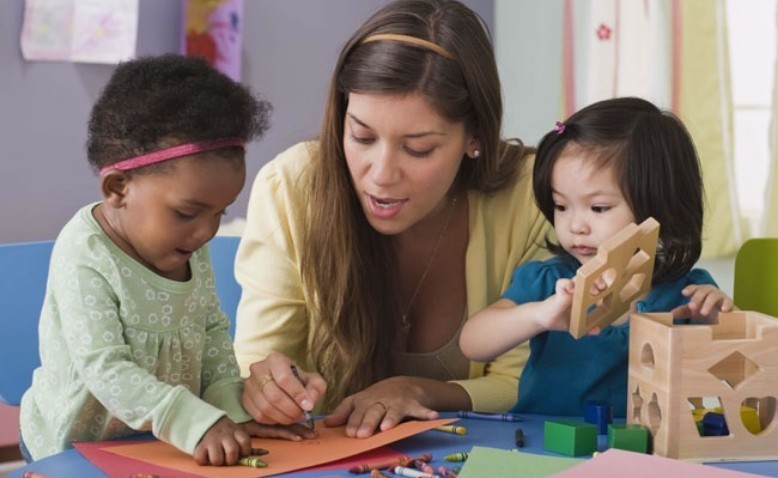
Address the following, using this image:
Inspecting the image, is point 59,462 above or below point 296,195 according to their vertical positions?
below

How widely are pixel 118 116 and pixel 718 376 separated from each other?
0.73 m

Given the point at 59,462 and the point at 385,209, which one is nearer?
the point at 59,462

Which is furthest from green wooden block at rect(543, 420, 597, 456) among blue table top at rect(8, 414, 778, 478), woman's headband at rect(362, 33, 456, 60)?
woman's headband at rect(362, 33, 456, 60)

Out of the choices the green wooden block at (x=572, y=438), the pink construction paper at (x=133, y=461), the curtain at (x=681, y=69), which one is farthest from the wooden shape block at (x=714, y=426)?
the curtain at (x=681, y=69)

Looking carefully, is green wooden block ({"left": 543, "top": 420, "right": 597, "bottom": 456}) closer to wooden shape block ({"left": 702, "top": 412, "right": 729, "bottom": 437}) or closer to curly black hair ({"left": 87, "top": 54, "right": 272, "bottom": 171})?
wooden shape block ({"left": 702, "top": 412, "right": 729, "bottom": 437})

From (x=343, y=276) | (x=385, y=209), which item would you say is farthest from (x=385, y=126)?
(x=343, y=276)

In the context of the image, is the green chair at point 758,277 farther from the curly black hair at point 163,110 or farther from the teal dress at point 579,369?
the curly black hair at point 163,110

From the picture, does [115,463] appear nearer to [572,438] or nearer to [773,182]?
[572,438]

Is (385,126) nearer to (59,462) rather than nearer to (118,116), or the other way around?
(118,116)

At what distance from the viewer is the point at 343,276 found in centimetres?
165

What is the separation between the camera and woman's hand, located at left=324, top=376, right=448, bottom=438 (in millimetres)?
1337

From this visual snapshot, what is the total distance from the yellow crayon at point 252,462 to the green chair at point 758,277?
0.89 m

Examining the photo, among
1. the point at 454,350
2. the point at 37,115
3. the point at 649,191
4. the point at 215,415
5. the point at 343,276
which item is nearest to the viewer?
the point at 215,415

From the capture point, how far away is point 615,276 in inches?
49.2
